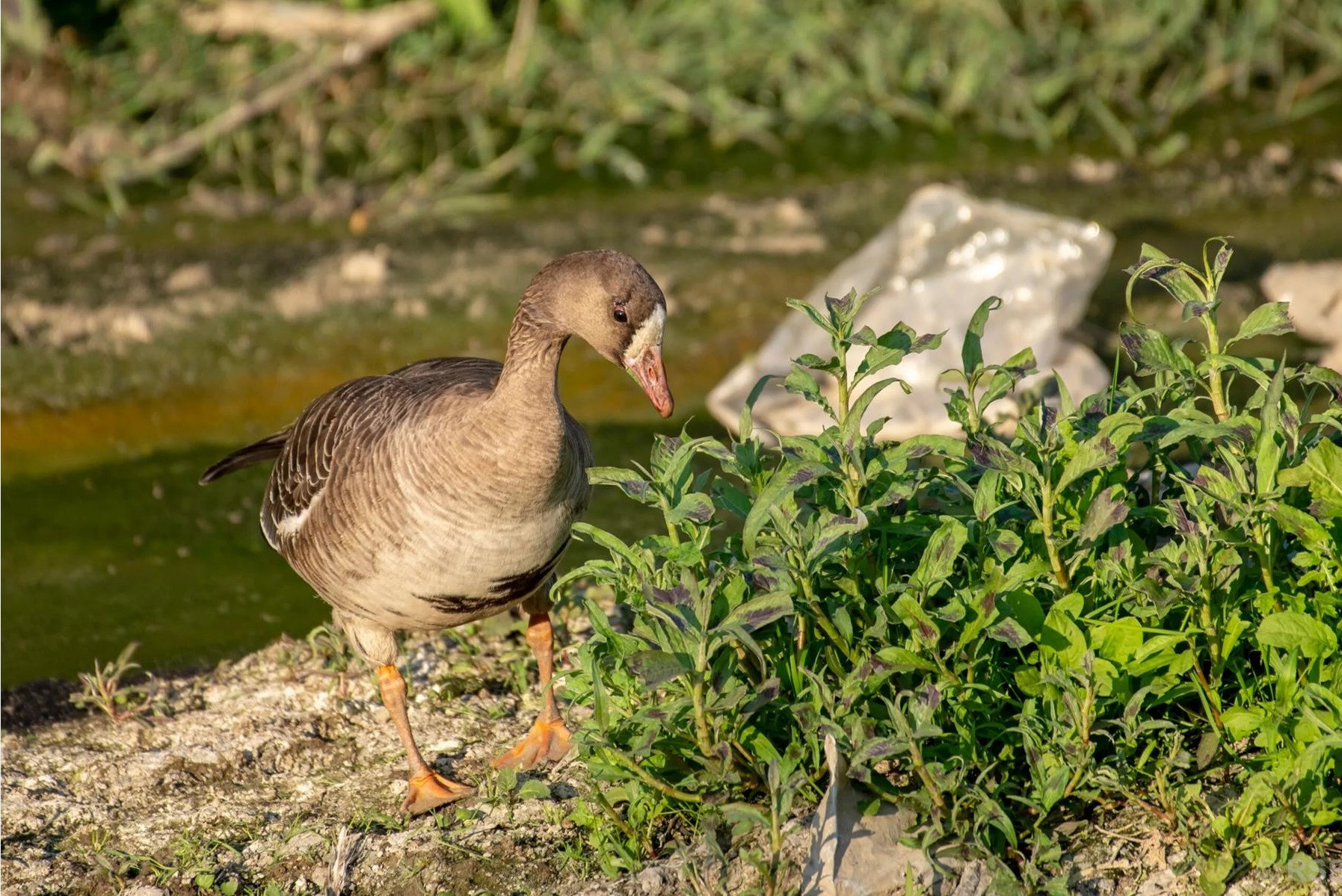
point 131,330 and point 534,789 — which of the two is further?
point 131,330

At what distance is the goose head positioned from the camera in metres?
3.60

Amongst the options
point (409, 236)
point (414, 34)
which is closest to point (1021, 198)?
point (409, 236)

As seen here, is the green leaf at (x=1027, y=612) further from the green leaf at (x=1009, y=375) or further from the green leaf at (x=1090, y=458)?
the green leaf at (x=1009, y=375)

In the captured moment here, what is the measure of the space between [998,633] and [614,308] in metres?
1.17

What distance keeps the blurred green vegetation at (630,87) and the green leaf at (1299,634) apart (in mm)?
5180

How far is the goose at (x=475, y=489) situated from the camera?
3.58m

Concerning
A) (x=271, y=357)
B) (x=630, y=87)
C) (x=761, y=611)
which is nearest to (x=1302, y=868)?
(x=761, y=611)

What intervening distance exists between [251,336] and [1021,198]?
11.8 ft

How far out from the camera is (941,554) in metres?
3.15

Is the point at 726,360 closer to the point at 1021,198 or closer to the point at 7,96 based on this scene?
the point at 1021,198

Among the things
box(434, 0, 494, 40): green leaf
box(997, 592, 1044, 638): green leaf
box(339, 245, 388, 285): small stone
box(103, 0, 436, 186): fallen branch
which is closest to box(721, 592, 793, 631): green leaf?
box(997, 592, 1044, 638): green leaf

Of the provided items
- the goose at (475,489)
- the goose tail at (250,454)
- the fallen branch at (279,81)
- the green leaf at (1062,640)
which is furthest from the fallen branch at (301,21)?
the green leaf at (1062,640)

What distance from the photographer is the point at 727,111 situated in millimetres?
8102

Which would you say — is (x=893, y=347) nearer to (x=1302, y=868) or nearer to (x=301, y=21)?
(x=1302, y=868)
